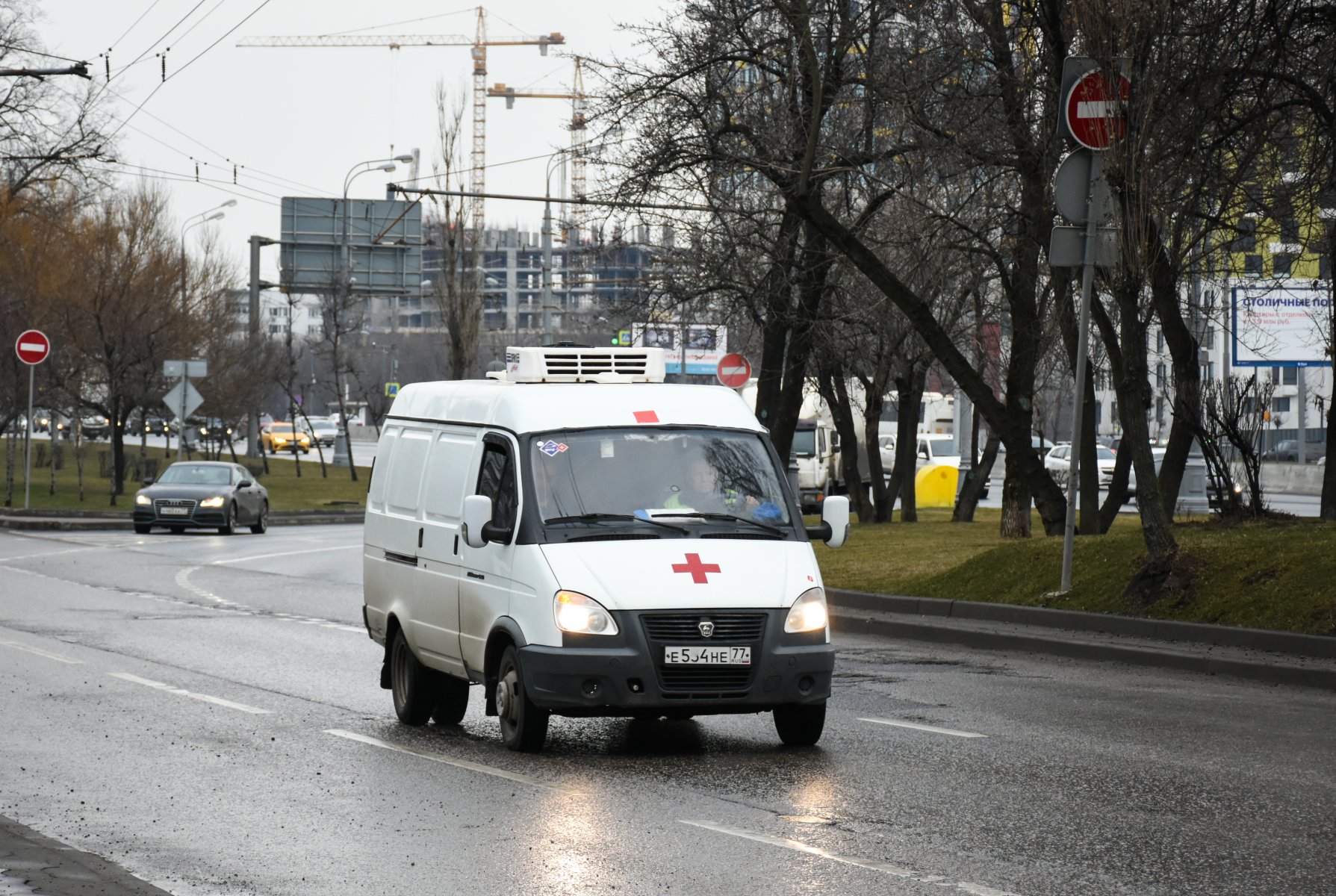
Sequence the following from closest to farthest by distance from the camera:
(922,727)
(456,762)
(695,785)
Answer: (695,785)
(456,762)
(922,727)

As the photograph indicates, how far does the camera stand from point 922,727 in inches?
439

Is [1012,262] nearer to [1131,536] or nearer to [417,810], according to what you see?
[1131,536]

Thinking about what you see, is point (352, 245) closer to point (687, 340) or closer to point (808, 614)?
point (687, 340)

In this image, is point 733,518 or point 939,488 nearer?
point 733,518

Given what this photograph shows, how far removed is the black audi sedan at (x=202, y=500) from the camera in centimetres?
3731

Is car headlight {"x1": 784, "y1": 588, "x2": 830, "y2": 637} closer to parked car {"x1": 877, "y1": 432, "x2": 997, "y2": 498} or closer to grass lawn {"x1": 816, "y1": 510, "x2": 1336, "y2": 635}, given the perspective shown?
grass lawn {"x1": 816, "y1": 510, "x2": 1336, "y2": 635}

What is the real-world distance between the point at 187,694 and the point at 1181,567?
8.68 meters

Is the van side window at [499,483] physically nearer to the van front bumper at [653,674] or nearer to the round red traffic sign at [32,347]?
the van front bumper at [653,674]

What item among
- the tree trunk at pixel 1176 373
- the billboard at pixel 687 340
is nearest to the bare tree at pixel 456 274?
the billboard at pixel 687 340

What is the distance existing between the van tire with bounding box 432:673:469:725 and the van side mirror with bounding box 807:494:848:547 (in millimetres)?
2392

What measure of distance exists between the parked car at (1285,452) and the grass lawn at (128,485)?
127ft

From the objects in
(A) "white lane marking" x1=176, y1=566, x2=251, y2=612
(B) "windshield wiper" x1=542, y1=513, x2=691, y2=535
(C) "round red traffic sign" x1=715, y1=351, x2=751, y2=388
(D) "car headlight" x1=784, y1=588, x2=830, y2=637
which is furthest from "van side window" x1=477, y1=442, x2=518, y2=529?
(C) "round red traffic sign" x1=715, y1=351, x2=751, y2=388

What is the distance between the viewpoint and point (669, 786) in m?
9.01

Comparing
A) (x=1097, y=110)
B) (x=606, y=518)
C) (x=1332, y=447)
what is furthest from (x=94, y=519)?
(x=606, y=518)
